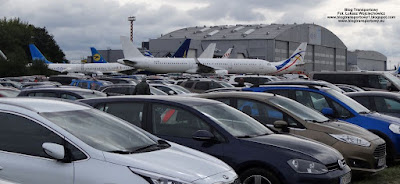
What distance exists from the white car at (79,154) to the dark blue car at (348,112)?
18.3ft

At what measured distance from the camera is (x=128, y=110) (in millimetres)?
7895

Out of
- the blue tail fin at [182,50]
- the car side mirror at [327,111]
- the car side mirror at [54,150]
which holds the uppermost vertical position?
the blue tail fin at [182,50]

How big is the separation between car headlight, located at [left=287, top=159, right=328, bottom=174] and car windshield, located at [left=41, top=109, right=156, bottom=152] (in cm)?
181

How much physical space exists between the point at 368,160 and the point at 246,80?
85.8ft

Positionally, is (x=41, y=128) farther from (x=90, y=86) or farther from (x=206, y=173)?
(x=90, y=86)

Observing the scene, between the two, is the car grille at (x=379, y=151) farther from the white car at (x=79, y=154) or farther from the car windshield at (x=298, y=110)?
the white car at (x=79, y=154)

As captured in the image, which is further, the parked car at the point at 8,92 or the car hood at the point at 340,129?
the parked car at the point at 8,92

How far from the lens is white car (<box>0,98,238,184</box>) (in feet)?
16.0

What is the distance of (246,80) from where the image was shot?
34781mm

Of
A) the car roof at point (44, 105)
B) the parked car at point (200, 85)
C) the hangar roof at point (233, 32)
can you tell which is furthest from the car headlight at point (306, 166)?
the hangar roof at point (233, 32)

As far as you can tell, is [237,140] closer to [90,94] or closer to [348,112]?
[348,112]

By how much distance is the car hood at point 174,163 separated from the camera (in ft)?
16.0

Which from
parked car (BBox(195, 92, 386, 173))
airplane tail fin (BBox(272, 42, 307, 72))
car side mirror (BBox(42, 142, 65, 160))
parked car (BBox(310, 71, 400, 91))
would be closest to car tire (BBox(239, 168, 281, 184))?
parked car (BBox(195, 92, 386, 173))

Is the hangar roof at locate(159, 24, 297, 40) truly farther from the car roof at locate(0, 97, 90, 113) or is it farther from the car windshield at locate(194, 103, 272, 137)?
the car roof at locate(0, 97, 90, 113)
